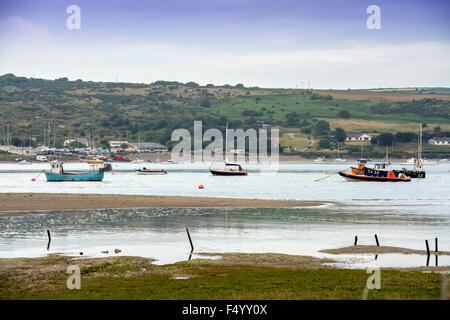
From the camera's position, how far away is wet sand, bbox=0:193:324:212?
6019cm

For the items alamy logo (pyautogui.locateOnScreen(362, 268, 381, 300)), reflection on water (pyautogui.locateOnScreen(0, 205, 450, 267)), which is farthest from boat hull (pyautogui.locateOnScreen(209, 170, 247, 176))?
alamy logo (pyautogui.locateOnScreen(362, 268, 381, 300))

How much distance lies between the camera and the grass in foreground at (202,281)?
20.5 m

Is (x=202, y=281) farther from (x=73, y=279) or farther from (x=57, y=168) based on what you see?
(x=57, y=168)

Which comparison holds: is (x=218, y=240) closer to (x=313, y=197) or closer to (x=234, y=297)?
(x=234, y=297)

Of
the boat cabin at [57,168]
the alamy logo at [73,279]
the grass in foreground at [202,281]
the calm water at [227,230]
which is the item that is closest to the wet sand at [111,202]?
the calm water at [227,230]

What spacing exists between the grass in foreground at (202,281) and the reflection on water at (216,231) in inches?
128

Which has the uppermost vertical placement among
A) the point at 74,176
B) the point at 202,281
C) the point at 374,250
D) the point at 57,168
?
the point at 202,281

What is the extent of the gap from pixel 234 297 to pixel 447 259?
14.7 m

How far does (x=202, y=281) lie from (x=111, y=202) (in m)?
42.7

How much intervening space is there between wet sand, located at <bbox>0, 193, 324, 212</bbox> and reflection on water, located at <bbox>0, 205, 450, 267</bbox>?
3.82m

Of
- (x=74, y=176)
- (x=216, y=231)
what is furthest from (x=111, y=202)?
(x=74, y=176)

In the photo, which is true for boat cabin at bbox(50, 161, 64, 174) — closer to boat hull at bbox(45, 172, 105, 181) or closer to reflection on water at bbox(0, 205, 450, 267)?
boat hull at bbox(45, 172, 105, 181)

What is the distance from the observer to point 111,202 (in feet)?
213

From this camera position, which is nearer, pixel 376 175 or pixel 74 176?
pixel 74 176
